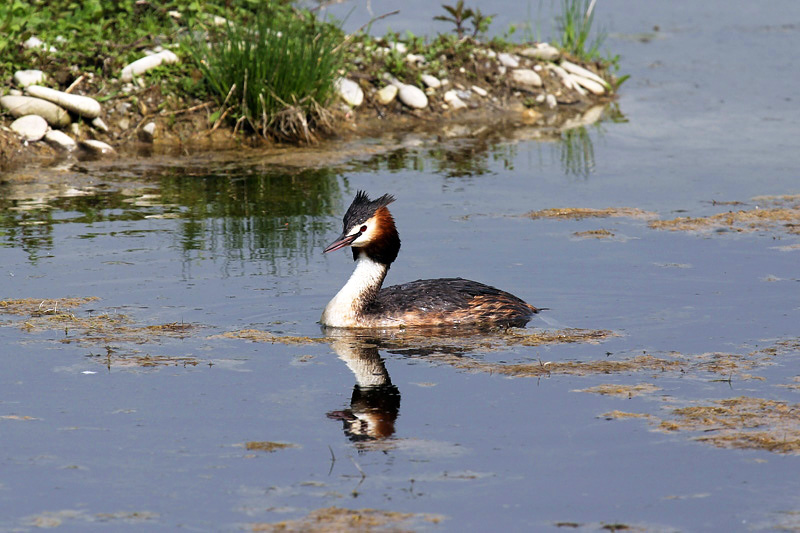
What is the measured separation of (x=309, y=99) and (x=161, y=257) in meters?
5.15

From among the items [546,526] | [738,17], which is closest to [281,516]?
[546,526]

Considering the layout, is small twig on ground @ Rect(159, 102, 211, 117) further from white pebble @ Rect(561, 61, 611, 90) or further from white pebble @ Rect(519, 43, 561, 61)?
white pebble @ Rect(561, 61, 611, 90)

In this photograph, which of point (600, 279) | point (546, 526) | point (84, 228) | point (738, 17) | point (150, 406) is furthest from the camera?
point (738, 17)

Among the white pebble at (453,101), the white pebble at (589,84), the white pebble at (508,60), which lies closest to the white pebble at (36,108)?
the white pebble at (453,101)

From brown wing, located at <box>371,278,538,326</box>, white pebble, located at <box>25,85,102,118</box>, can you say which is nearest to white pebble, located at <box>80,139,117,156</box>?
white pebble, located at <box>25,85,102,118</box>

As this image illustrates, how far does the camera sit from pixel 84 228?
11.3m

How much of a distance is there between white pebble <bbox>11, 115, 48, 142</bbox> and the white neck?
6918mm

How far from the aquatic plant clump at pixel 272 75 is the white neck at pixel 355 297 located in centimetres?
618

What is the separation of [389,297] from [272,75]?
6398 millimetres

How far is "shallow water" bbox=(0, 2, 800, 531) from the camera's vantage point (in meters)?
5.61

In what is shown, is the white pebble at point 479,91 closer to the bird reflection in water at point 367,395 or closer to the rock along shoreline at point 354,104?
the rock along shoreline at point 354,104

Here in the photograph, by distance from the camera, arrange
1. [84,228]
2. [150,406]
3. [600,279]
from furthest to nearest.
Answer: [84,228] → [600,279] → [150,406]

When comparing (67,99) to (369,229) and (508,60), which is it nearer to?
(508,60)

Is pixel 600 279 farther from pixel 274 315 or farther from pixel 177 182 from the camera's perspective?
pixel 177 182
